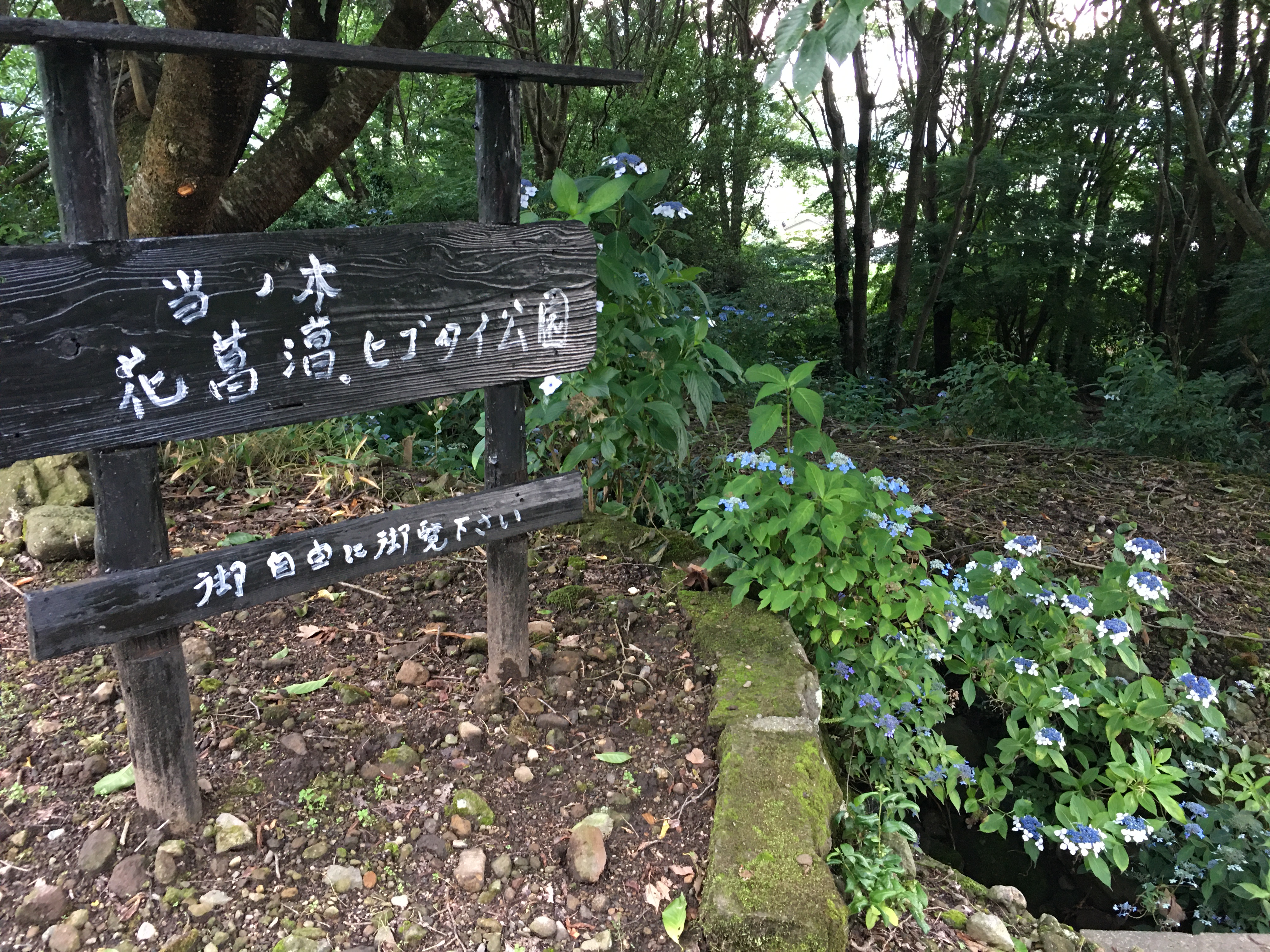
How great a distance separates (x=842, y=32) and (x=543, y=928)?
174 cm

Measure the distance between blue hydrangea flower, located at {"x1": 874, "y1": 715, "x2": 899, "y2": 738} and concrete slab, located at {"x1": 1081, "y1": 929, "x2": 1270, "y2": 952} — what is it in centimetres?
69

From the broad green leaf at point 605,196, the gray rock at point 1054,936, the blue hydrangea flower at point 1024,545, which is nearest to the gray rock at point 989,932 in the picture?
the gray rock at point 1054,936

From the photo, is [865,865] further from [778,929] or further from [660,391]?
[660,391]

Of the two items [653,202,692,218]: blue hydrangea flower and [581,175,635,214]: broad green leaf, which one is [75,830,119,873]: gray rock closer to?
[581,175,635,214]: broad green leaf

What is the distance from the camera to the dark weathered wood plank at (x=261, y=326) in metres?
1.29

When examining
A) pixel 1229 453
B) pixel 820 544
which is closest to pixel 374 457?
pixel 820 544

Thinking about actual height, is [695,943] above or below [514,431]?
below

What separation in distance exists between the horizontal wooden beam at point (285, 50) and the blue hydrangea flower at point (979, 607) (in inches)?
78.6

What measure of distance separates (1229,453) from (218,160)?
20.1 feet

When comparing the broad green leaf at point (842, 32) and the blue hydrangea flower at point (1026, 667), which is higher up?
the broad green leaf at point (842, 32)

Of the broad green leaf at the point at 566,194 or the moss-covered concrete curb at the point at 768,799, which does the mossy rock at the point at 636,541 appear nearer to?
the moss-covered concrete curb at the point at 768,799

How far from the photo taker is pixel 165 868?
1.56 meters

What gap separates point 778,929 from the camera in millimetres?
1554

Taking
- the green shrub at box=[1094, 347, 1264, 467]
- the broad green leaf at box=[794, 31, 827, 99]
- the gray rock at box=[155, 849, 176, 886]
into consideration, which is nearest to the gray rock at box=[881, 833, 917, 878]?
the gray rock at box=[155, 849, 176, 886]
